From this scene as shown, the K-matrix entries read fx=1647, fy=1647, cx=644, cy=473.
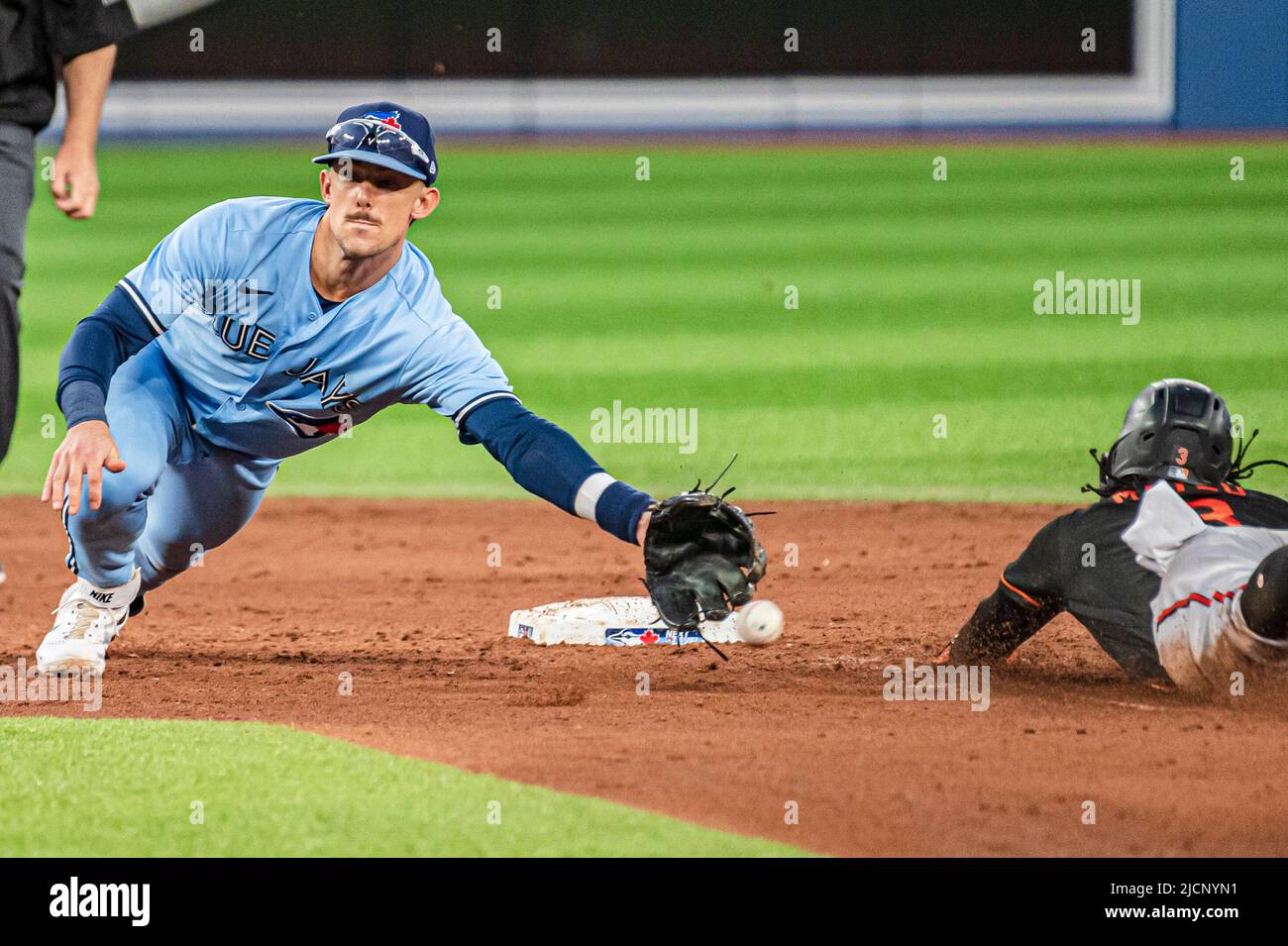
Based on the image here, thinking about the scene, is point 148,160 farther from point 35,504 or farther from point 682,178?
point 35,504

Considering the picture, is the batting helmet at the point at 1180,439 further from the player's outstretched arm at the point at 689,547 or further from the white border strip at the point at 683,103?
the white border strip at the point at 683,103

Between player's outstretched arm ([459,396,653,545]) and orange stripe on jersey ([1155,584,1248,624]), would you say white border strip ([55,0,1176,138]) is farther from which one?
orange stripe on jersey ([1155,584,1248,624])

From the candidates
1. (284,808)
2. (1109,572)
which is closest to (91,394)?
(284,808)

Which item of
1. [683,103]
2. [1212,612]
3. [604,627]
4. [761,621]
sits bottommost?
[604,627]

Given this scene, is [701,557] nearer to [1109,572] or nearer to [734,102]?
[1109,572]

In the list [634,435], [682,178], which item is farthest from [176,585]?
[682,178]

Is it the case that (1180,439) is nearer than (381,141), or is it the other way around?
(381,141)
